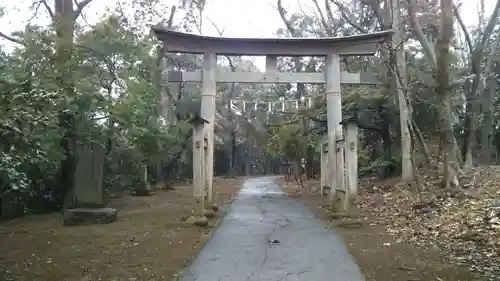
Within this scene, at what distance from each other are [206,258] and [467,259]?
3.67 m

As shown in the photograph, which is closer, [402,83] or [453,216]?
[453,216]

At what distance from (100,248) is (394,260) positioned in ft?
15.1

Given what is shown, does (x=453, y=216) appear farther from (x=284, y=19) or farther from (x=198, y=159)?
(x=284, y=19)

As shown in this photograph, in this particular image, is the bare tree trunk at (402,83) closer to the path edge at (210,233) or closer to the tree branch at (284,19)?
the path edge at (210,233)

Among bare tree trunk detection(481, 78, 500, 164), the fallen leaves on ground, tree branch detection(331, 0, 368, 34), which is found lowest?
the fallen leaves on ground

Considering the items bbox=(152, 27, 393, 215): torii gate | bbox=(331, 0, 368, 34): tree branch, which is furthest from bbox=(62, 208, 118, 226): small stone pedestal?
bbox=(331, 0, 368, 34): tree branch

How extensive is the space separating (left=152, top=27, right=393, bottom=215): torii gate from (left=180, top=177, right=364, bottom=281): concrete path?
2075 mm

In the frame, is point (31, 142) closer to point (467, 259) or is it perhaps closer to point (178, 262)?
point (178, 262)

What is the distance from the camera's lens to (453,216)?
9.45 m

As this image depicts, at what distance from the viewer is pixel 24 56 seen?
39.0 ft

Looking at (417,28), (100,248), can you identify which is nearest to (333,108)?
(417,28)

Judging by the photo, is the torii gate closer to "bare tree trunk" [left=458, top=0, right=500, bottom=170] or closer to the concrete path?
the concrete path

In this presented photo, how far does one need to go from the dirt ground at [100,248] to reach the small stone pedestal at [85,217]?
207 mm

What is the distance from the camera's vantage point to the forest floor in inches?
246
